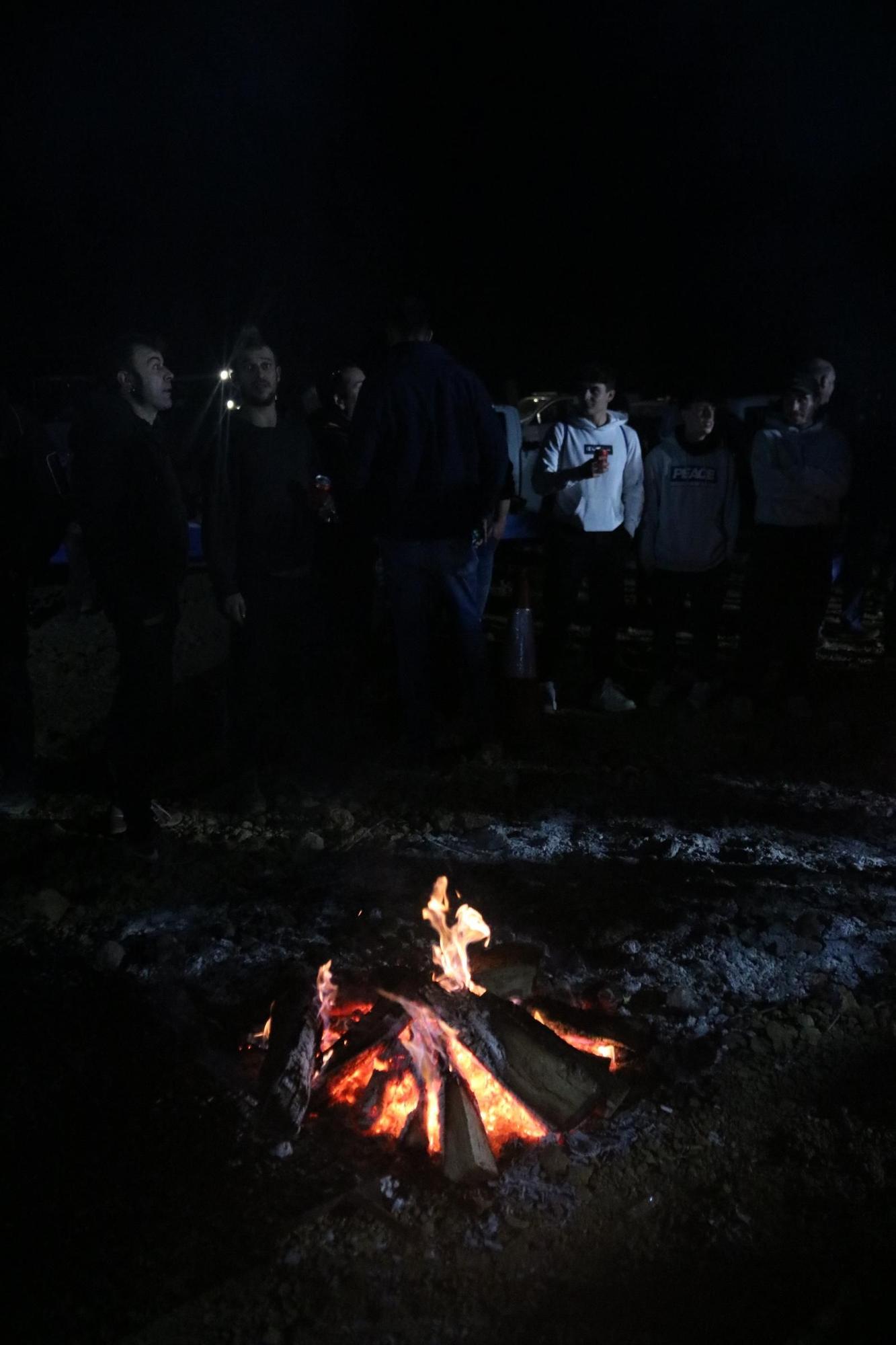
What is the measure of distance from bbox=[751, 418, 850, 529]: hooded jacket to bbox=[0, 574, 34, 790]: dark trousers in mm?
4467

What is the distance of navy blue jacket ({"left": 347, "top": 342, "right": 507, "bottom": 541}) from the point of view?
5109 mm

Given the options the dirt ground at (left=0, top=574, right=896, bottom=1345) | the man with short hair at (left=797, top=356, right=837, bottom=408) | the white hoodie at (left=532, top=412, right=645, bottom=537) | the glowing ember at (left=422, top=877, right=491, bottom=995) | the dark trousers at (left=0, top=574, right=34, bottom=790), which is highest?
the man with short hair at (left=797, top=356, right=837, bottom=408)

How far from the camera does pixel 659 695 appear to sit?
22.7ft

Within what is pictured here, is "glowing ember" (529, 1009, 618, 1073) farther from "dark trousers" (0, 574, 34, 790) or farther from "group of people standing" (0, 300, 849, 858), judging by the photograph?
"dark trousers" (0, 574, 34, 790)

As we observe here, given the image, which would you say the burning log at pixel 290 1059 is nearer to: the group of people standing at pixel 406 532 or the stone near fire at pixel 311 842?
the stone near fire at pixel 311 842

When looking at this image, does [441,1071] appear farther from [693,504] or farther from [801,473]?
[801,473]

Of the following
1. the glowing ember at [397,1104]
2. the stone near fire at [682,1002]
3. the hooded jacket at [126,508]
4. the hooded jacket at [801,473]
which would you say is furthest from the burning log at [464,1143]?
the hooded jacket at [801,473]

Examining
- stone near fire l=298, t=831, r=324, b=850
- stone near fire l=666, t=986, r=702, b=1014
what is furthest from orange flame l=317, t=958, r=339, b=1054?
stone near fire l=298, t=831, r=324, b=850

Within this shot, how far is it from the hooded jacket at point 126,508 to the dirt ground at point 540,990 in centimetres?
123

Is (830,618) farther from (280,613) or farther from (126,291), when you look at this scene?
(126,291)

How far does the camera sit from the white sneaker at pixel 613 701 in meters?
6.72

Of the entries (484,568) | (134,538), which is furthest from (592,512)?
(134,538)

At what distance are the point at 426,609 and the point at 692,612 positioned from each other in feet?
7.69

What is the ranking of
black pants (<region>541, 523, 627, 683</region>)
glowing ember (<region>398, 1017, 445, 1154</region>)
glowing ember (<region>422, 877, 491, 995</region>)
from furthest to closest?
black pants (<region>541, 523, 627, 683</region>)
glowing ember (<region>422, 877, 491, 995</region>)
glowing ember (<region>398, 1017, 445, 1154</region>)
